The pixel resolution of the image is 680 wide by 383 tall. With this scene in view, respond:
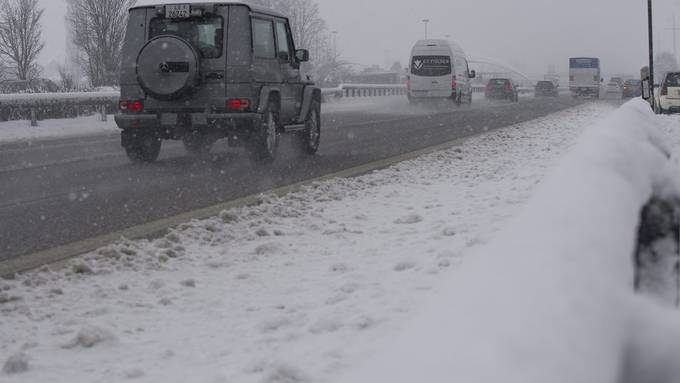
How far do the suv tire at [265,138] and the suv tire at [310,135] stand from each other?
3.91 feet

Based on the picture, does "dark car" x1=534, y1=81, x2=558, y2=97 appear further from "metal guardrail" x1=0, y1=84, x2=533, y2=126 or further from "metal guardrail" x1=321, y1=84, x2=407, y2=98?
"metal guardrail" x1=0, y1=84, x2=533, y2=126

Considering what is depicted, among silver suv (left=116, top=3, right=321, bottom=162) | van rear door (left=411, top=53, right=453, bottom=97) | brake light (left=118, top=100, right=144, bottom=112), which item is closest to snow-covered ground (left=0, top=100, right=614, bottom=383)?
silver suv (left=116, top=3, right=321, bottom=162)

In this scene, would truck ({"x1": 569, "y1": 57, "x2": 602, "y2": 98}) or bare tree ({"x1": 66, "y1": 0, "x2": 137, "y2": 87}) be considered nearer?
bare tree ({"x1": 66, "y1": 0, "x2": 137, "y2": 87})

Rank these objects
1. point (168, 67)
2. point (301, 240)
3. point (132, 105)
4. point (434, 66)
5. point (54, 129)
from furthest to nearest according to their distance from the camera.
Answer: point (434, 66) < point (54, 129) < point (132, 105) < point (168, 67) < point (301, 240)

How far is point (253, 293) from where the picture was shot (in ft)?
14.2

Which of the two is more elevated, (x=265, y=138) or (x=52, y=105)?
(x=52, y=105)

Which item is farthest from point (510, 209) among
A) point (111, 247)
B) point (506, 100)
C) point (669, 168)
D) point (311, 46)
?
point (311, 46)

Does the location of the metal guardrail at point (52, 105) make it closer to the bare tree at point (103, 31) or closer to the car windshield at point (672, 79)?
the bare tree at point (103, 31)

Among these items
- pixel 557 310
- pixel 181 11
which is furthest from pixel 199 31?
pixel 557 310

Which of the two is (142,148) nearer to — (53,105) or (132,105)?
(132,105)

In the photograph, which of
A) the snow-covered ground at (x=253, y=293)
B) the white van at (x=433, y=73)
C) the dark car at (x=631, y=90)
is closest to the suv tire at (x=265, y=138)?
the snow-covered ground at (x=253, y=293)

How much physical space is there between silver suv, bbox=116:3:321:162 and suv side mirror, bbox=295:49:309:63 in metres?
0.39

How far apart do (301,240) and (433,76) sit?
96.9 ft

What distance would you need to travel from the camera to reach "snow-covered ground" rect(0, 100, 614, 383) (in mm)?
3141
